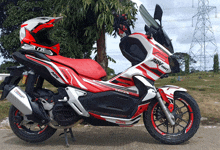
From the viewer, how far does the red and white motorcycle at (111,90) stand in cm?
349

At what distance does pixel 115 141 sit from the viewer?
380 cm

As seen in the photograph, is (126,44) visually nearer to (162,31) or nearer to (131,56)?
(131,56)

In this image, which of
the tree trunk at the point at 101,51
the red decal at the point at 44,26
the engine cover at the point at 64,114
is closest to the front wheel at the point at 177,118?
the engine cover at the point at 64,114

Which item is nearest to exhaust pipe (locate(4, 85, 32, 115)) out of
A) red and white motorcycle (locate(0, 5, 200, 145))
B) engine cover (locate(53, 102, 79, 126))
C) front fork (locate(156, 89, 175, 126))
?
red and white motorcycle (locate(0, 5, 200, 145))

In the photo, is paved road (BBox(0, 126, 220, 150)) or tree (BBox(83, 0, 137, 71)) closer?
paved road (BBox(0, 126, 220, 150))

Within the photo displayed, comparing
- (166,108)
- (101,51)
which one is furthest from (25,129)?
(101,51)

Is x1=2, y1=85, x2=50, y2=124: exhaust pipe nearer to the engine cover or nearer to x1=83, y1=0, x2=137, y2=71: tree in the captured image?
the engine cover

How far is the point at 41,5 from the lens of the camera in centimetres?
1393

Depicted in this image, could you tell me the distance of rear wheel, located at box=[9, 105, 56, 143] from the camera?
12.4 ft

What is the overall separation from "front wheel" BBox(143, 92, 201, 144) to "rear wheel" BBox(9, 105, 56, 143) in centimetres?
150

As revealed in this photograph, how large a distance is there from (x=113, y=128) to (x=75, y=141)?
3.13ft

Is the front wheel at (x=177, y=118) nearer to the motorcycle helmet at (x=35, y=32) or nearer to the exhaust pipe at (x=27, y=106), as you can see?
the exhaust pipe at (x=27, y=106)

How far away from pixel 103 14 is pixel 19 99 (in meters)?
3.69

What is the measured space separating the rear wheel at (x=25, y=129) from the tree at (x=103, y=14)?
3.36m
